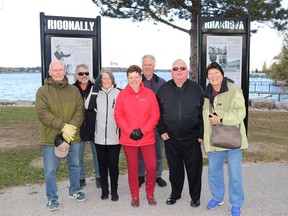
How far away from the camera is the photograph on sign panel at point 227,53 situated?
691 centimetres

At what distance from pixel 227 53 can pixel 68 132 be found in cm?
422

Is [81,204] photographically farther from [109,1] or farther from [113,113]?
[109,1]

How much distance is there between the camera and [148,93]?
4.12 meters

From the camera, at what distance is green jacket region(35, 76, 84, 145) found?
395 cm

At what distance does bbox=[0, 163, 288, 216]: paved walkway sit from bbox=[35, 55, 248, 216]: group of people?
122mm

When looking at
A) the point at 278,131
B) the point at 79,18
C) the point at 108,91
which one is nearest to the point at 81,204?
the point at 108,91

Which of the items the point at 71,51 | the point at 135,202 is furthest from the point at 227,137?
the point at 71,51

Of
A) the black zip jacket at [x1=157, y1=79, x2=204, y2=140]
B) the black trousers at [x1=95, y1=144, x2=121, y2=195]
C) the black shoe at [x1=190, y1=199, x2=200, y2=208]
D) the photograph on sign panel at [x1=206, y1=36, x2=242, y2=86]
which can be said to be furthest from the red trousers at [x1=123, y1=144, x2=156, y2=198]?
the photograph on sign panel at [x1=206, y1=36, x2=242, y2=86]

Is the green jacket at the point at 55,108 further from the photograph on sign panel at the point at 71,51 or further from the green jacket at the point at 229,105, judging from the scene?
the photograph on sign panel at the point at 71,51

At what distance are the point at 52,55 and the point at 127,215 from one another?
150 inches

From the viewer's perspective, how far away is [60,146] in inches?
157

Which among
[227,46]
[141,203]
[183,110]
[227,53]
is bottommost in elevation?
[141,203]

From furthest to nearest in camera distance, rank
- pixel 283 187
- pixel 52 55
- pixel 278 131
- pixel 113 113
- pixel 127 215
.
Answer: pixel 278 131, pixel 52 55, pixel 283 187, pixel 113 113, pixel 127 215

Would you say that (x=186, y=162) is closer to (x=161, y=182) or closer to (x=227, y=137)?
(x=227, y=137)
